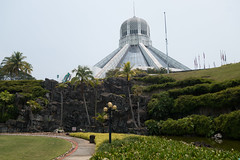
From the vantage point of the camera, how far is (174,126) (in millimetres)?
27891

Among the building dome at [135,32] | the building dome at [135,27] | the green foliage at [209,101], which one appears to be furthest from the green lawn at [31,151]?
the building dome at [135,27]

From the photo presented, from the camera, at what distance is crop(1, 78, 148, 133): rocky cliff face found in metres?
34.9

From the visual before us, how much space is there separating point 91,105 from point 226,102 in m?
22.9

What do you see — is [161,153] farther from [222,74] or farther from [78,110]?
[222,74]

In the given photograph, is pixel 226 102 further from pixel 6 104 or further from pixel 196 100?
pixel 6 104

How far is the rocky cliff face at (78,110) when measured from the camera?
34.9 m

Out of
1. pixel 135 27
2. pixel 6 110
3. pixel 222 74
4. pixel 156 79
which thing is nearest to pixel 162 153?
pixel 222 74

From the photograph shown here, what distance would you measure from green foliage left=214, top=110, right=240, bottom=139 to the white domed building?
42723mm

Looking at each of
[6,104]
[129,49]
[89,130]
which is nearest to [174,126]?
[89,130]

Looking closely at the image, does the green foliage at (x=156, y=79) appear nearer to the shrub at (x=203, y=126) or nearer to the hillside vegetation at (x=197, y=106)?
the hillside vegetation at (x=197, y=106)

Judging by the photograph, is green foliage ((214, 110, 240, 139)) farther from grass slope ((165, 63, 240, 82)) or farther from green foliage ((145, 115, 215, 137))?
grass slope ((165, 63, 240, 82))

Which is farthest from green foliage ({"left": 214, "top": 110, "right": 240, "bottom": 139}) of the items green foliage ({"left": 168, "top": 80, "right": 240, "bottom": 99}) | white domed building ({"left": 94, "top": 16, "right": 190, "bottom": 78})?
white domed building ({"left": 94, "top": 16, "right": 190, "bottom": 78})

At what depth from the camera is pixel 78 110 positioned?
3884cm

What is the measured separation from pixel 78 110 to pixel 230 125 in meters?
24.9
